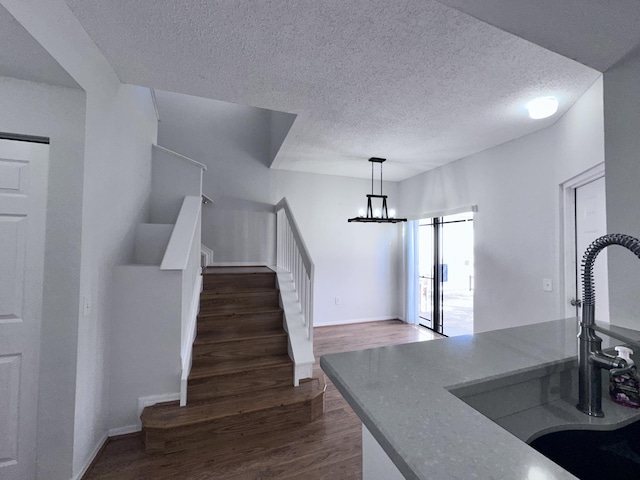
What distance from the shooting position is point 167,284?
2.04m

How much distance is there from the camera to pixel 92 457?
1.73 meters

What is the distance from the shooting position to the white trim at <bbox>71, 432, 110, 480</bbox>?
1.58 metres

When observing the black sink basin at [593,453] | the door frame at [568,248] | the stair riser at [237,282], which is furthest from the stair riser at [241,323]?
the door frame at [568,248]

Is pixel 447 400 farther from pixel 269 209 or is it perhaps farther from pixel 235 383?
pixel 269 209

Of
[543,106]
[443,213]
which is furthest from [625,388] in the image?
[443,213]

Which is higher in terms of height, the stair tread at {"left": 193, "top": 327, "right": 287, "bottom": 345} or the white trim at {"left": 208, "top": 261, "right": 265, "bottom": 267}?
the white trim at {"left": 208, "top": 261, "right": 265, "bottom": 267}

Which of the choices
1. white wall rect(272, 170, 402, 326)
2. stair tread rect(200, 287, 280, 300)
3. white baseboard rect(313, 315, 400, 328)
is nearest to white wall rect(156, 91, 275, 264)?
white wall rect(272, 170, 402, 326)

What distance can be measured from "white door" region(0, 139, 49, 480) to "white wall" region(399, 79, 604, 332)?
3.69m

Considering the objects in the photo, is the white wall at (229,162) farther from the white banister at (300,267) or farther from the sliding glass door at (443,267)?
the sliding glass door at (443,267)

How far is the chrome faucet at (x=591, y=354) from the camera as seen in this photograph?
2.52 ft

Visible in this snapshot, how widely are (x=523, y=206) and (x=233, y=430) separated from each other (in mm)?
3453

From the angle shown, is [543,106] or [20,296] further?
[543,106]

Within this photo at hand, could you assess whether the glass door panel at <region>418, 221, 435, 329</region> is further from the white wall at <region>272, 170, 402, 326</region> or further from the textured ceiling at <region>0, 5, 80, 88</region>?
the textured ceiling at <region>0, 5, 80, 88</region>

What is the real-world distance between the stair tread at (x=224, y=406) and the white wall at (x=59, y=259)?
0.48m
